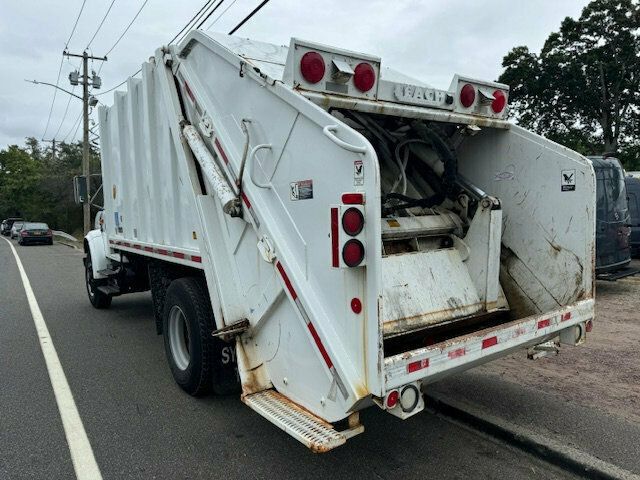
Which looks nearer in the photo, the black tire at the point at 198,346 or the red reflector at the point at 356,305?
the red reflector at the point at 356,305

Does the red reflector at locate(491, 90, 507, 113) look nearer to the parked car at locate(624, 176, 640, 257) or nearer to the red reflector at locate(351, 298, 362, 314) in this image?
the red reflector at locate(351, 298, 362, 314)

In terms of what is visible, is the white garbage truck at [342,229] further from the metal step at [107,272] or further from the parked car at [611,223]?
the parked car at [611,223]

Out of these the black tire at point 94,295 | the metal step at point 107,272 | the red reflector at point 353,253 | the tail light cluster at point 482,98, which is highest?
the tail light cluster at point 482,98

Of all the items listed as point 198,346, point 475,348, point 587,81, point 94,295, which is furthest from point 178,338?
point 587,81

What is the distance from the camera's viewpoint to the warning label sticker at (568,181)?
12.1 ft

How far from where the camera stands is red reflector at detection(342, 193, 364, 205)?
2463mm

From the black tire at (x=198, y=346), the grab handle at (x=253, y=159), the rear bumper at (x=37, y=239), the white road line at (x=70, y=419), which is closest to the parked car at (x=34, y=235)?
the rear bumper at (x=37, y=239)

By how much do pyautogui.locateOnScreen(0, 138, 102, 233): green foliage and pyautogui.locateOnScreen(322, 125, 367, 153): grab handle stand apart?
130 feet

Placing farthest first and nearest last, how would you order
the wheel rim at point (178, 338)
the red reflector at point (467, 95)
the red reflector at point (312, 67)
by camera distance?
the wheel rim at point (178, 338) < the red reflector at point (467, 95) < the red reflector at point (312, 67)

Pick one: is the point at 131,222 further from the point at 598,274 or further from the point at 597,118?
the point at 597,118

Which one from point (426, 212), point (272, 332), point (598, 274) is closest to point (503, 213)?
point (426, 212)

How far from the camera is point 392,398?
257cm

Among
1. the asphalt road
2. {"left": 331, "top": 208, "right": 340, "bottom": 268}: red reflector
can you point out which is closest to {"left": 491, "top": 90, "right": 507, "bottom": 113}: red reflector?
{"left": 331, "top": 208, "right": 340, "bottom": 268}: red reflector

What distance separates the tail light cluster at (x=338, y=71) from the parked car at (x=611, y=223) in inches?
245
